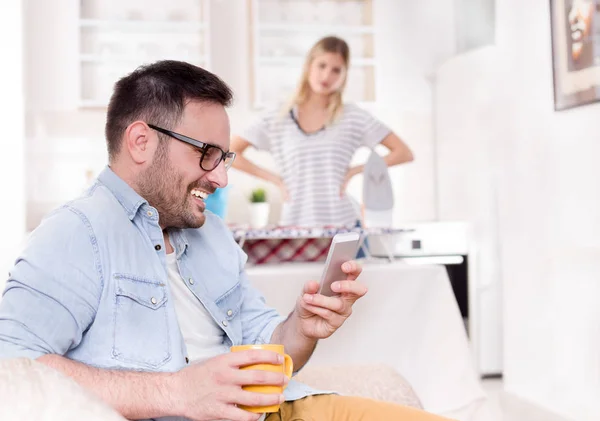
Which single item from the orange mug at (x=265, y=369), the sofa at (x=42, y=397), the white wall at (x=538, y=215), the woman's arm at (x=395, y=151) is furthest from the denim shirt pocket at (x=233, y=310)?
the woman's arm at (x=395, y=151)

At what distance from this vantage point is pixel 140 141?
4.26 feet

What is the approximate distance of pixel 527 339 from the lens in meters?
3.36

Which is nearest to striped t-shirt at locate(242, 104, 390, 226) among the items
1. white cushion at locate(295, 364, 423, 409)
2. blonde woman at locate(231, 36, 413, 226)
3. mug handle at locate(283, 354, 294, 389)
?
blonde woman at locate(231, 36, 413, 226)

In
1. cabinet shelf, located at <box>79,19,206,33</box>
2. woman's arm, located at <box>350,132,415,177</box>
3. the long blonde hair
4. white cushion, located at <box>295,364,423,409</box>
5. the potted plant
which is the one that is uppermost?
cabinet shelf, located at <box>79,19,206,33</box>

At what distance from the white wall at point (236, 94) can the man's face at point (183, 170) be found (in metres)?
3.47

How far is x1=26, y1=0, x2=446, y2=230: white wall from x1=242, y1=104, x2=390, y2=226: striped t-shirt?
1310 millimetres

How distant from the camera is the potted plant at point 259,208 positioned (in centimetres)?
465

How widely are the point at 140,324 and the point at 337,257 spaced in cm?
33

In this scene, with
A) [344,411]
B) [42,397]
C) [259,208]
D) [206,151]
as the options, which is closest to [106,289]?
[206,151]

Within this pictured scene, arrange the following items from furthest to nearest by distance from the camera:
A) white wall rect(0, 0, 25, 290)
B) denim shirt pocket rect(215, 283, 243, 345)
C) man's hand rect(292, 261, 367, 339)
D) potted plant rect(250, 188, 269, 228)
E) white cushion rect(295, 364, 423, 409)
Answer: potted plant rect(250, 188, 269, 228), white wall rect(0, 0, 25, 290), white cushion rect(295, 364, 423, 409), denim shirt pocket rect(215, 283, 243, 345), man's hand rect(292, 261, 367, 339)

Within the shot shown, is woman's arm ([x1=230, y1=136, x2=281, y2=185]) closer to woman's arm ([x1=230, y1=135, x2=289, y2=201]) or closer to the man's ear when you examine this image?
woman's arm ([x1=230, y1=135, x2=289, y2=201])

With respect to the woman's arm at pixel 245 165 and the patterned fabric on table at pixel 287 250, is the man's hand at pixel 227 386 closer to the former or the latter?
the patterned fabric on table at pixel 287 250

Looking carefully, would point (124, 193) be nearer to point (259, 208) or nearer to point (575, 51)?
point (575, 51)

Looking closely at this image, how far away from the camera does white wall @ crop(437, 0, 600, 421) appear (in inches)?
112
